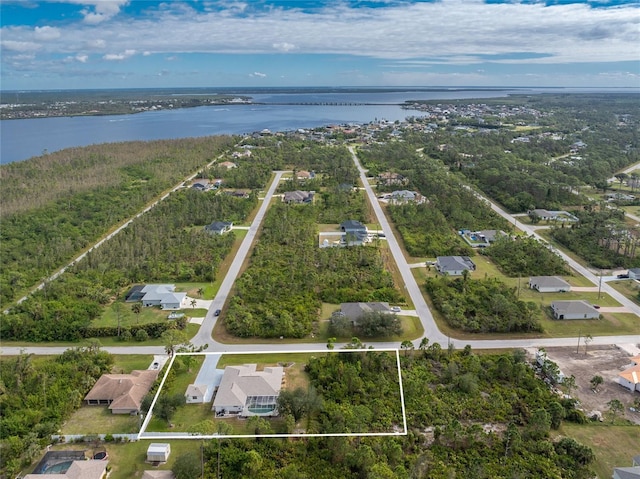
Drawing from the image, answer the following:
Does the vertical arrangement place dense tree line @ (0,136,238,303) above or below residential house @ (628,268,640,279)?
above

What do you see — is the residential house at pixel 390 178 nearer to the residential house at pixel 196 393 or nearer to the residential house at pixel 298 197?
the residential house at pixel 298 197

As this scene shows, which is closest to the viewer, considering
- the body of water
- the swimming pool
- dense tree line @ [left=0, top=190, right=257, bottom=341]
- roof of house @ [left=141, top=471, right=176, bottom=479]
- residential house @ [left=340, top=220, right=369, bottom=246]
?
roof of house @ [left=141, top=471, right=176, bottom=479]

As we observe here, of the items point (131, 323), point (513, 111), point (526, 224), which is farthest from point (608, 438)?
point (513, 111)

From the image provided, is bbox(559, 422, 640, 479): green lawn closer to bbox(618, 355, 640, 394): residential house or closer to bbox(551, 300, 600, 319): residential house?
bbox(618, 355, 640, 394): residential house

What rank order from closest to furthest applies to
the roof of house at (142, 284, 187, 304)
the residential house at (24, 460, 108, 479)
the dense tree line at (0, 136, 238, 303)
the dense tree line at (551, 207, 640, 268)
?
the residential house at (24, 460, 108, 479) → the roof of house at (142, 284, 187, 304) → the dense tree line at (551, 207, 640, 268) → the dense tree line at (0, 136, 238, 303)

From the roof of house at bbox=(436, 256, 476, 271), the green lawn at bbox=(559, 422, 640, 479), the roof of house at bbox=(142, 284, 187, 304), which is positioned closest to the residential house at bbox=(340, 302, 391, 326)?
the roof of house at bbox=(436, 256, 476, 271)
